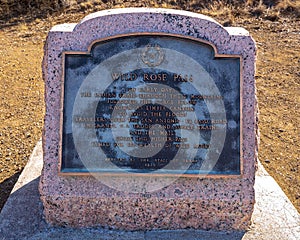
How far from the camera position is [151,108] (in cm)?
340

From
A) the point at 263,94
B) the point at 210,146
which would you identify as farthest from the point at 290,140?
the point at 210,146

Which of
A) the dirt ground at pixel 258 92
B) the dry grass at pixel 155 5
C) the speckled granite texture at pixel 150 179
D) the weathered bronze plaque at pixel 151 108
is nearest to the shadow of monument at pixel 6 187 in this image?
the dirt ground at pixel 258 92

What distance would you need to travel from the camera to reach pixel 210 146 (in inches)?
134

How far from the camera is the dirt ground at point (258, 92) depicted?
4.85 m

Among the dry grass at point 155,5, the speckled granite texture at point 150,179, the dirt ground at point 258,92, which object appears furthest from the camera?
the dry grass at point 155,5

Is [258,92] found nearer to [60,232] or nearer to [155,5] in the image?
[60,232]

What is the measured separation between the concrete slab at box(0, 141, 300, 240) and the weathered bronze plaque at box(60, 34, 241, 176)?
519 mm

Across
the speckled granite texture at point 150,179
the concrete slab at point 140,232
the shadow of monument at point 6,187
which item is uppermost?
the speckled granite texture at point 150,179

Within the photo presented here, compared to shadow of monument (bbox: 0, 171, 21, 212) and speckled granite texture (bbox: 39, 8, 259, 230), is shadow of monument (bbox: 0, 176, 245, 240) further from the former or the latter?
shadow of monument (bbox: 0, 171, 21, 212)

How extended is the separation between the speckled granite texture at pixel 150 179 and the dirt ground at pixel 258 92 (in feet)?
3.65

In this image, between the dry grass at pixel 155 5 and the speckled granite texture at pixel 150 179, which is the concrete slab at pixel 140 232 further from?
the dry grass at pixel 155 5

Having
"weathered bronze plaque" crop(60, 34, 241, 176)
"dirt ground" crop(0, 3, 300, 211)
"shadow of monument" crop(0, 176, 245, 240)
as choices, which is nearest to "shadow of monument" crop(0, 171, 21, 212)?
"dirt ground" crop(0, 3, 300, 211)

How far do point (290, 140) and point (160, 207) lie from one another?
2.71 metres

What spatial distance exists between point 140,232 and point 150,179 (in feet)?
1.52
